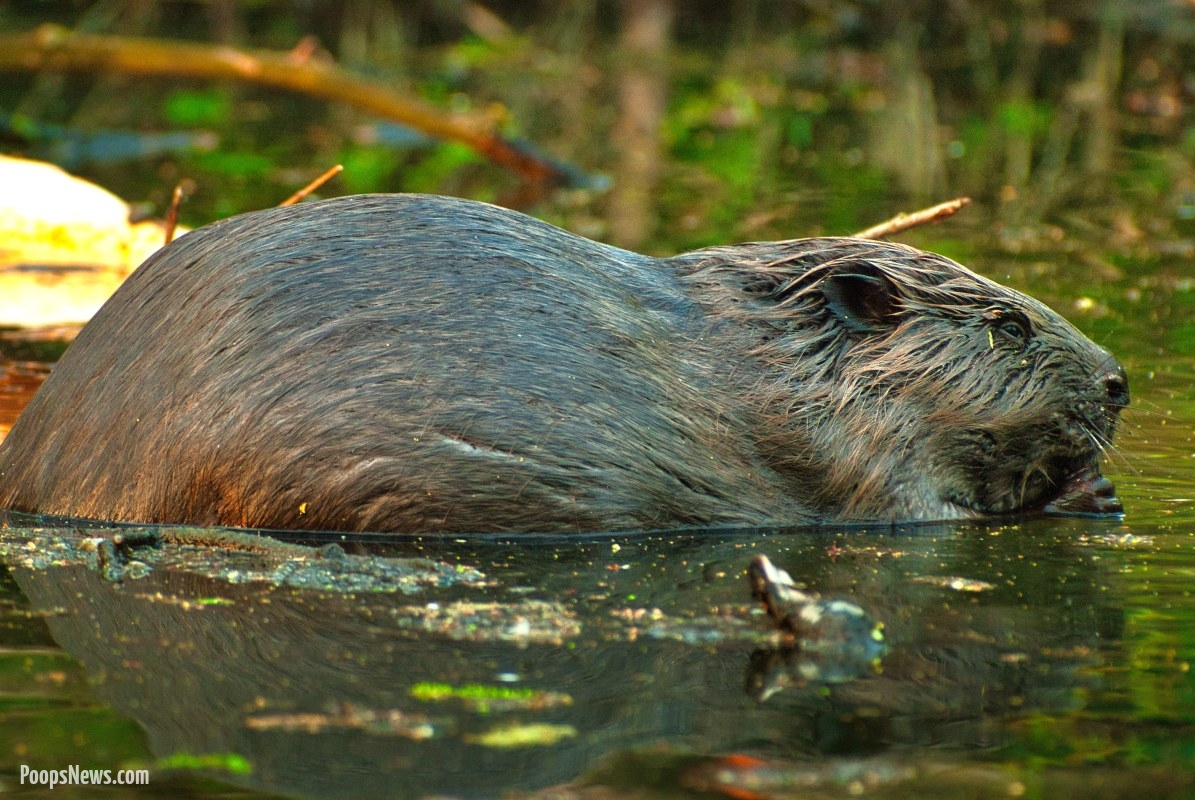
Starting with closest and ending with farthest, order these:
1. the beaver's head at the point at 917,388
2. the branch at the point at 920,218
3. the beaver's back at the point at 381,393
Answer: the beaver's back at the point at 381,393 < the beaver's head at the point at 917,388 < the branch at the point at 920,218

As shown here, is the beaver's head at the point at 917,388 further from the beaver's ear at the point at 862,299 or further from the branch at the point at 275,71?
the branch at the point at 275,71

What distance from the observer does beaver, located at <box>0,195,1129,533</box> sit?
3.80 metres

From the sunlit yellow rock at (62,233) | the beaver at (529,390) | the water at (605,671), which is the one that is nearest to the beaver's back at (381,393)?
the beaver at (529,390)

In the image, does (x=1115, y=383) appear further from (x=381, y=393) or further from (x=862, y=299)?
(x=381, y=393)

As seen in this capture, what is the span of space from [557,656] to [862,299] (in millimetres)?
1908

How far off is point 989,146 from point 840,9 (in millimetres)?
8000

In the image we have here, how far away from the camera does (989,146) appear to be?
12.8 metres

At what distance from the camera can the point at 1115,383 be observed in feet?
15.1

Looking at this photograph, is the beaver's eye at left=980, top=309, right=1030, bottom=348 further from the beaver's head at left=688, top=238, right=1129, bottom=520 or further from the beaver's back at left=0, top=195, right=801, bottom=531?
the beaver's back at left=0, top=195, right=801, bottom=531

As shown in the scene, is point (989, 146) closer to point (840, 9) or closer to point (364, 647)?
point (840, 9)

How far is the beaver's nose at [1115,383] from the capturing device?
4602mm

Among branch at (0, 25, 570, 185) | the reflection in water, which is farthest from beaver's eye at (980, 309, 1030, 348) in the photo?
branch at (0, 25, 570, 185)

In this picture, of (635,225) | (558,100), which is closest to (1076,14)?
(558,100)

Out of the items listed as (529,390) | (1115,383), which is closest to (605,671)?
(529,390)
